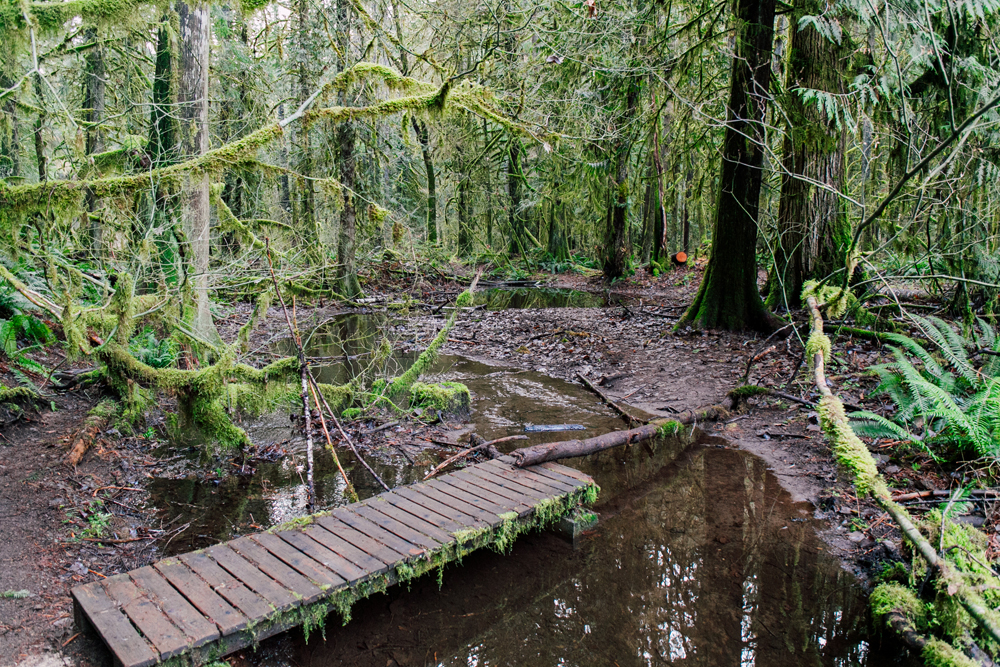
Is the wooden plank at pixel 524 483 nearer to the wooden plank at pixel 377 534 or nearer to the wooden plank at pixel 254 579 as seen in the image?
the wooden plank at pixel 377 534

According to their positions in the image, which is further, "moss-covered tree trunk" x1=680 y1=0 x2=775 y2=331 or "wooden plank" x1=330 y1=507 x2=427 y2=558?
"moss-covered tree trunk" x1=680 y1=0 x2=775 y2=331

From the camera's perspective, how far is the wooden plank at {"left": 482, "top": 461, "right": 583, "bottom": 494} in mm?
5559

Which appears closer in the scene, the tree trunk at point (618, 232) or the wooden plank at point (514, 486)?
the wooden plank at point (514, 486)

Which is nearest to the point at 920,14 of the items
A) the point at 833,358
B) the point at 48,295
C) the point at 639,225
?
the point at 833,358

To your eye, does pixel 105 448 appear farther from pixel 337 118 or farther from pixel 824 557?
pixel 824 557

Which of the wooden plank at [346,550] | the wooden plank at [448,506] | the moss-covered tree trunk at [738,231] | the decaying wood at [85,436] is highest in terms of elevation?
the moss-covered tree trunk at [738,231]

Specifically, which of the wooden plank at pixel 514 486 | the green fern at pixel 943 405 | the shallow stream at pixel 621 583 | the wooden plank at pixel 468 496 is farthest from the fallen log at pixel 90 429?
the green fern at pixel 943 405

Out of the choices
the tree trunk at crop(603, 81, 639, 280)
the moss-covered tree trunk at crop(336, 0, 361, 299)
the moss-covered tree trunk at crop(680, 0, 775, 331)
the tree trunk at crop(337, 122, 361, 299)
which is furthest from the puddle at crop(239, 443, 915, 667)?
the tree trunk at crop(603, 81, 639, 280)

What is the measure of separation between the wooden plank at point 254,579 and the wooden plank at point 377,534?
2.74 ft

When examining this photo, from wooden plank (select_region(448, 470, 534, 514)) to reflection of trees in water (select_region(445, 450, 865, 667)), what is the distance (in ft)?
2.30

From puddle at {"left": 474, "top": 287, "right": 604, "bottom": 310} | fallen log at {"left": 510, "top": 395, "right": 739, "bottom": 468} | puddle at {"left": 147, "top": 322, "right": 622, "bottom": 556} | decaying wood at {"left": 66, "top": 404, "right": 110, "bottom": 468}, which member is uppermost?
puddle at {"left": 474, "top": 287, "right": 604, "bottom": 310}

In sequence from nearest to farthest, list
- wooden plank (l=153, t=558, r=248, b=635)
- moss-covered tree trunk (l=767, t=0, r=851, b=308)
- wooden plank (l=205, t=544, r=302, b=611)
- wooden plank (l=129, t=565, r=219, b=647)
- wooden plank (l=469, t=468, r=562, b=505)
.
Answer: wooden plank (l=129, t=565, r=219, b=647)
wooden plank (l=153, t=558, r=248, b=635)
wooden plank (l=205, t=544, r=302, b=611)
wooden plank (l=469, t=468, r=562, b=505)
moss-covered tree trunk (l=767, t=0, r=851, b=308)

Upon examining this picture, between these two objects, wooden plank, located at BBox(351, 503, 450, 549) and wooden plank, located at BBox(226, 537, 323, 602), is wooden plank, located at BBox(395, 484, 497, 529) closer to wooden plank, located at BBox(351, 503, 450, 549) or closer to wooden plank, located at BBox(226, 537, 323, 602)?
wooden plank, located at BBox(351, 503, 450, 549)

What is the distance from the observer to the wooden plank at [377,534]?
4438mm
